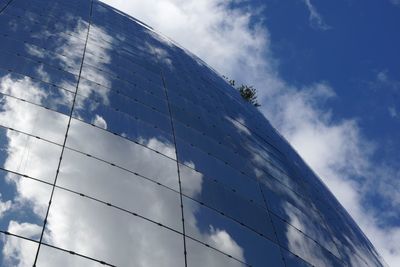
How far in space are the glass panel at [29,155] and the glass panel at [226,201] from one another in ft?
12.9

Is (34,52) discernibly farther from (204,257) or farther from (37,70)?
(204,257)

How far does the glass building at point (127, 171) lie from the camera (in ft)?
31.8

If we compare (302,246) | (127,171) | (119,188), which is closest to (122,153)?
(127,171)

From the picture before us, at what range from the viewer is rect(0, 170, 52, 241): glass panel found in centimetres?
880

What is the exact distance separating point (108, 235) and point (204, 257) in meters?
2.56

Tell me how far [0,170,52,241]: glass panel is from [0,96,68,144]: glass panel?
202cm

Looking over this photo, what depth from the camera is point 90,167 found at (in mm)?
11531

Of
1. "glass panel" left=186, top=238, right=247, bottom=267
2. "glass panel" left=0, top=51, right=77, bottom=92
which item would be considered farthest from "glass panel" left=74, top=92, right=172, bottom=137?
"glass panel" left=186, top=238, right=247, bottom=267

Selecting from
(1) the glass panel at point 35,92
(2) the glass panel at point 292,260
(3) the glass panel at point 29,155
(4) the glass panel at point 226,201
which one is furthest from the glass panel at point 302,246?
(1) the glass panel at point 35,92

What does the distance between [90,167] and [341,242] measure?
1227 cm

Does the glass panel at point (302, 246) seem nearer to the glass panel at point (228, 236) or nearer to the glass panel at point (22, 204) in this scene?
the glass panel at point (228, 236)

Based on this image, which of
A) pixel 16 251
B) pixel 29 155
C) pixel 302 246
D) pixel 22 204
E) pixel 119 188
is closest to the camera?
pixel 16 251

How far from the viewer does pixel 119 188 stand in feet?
37.3

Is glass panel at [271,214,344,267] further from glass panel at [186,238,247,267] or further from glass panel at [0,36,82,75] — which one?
glass panel at [0,36,82,75]
